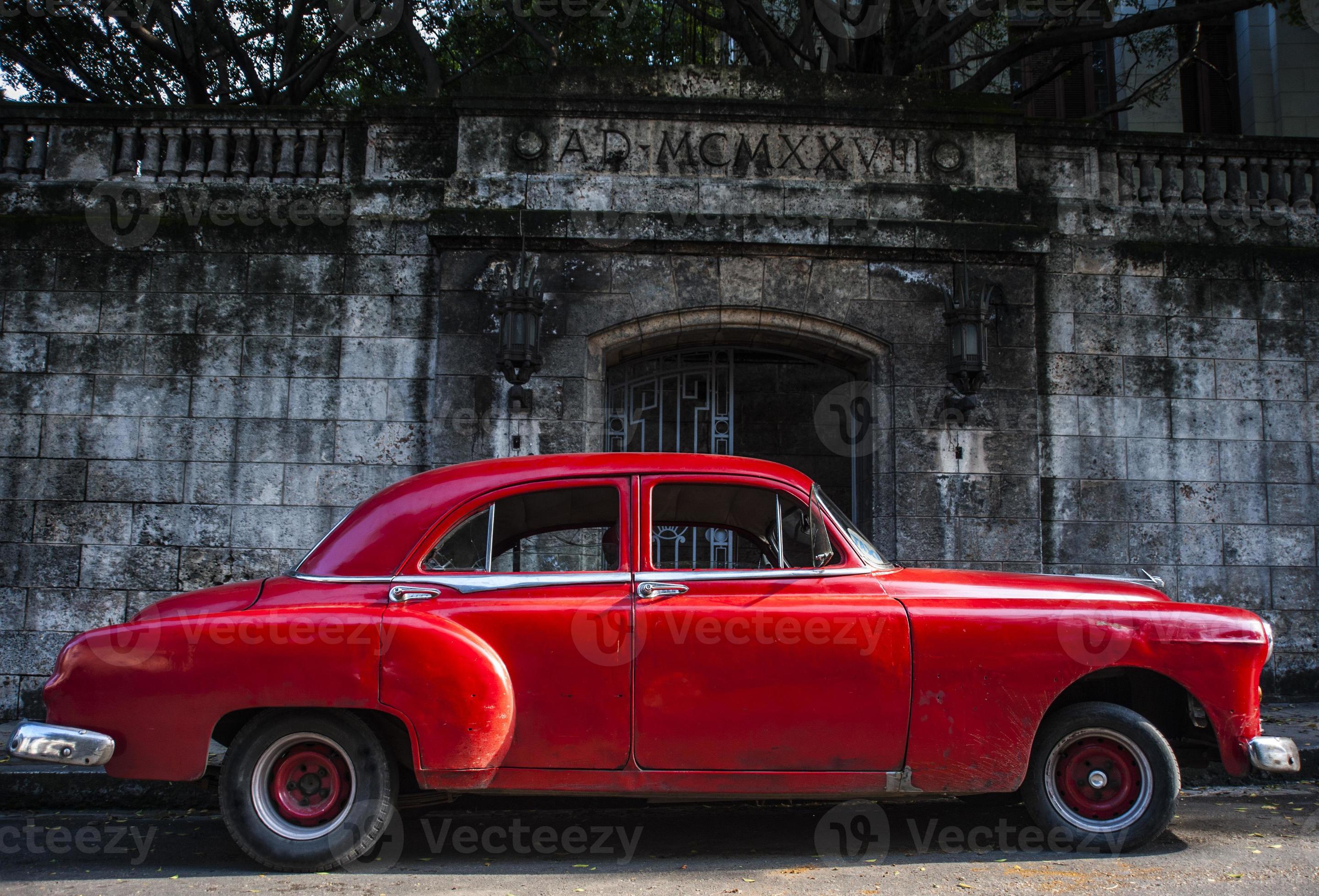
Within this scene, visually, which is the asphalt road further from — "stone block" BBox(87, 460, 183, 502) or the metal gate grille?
the metal gate grille

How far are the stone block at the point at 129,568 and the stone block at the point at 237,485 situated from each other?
1.66 feet

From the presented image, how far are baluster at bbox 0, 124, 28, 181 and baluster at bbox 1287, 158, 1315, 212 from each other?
1135 centimetres

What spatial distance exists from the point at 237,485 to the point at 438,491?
164 inches

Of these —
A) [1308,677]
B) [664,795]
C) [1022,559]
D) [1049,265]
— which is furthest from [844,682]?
[1308,677]

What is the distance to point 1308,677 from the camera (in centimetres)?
789

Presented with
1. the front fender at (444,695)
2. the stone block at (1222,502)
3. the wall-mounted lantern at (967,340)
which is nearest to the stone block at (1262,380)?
the stone block at (1222,502)

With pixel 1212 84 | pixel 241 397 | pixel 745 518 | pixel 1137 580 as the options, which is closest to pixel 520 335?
pixel 241 397

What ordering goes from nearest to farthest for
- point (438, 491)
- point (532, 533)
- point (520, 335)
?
point (438, 491)
point (532, 533)
point (520, 335)

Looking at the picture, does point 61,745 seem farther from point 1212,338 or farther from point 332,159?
point 1212,338

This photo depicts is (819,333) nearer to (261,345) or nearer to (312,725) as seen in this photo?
(261,345)

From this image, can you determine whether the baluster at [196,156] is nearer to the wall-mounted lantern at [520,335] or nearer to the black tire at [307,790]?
the wall-mounted lantern at [520,335]

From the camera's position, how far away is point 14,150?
8312 mm

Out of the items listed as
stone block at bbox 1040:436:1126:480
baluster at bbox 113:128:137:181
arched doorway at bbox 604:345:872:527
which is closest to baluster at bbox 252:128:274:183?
baluster at bbox 113:128:137:181

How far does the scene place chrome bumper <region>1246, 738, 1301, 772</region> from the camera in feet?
13.2
